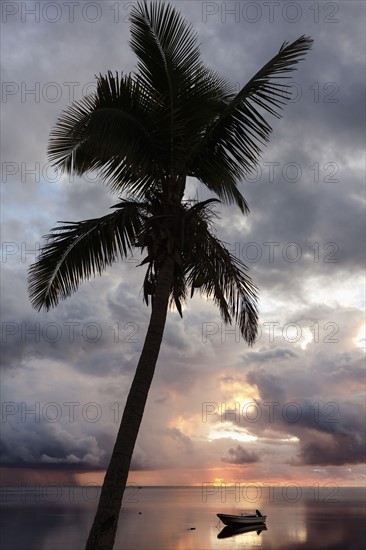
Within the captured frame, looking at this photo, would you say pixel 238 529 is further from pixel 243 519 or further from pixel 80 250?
pixel 80 250

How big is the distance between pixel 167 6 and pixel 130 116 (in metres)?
2.36

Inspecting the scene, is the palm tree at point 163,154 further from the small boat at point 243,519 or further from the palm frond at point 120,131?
the small boat at point 243,519

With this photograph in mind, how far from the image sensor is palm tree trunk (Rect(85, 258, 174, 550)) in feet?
28.7

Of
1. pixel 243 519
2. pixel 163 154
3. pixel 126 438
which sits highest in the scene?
pixel 163 154

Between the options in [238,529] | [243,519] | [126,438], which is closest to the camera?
[126,438]

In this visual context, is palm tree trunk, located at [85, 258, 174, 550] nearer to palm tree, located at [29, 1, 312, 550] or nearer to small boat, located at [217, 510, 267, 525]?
palm tree, located at [29, 1, 312, 550]

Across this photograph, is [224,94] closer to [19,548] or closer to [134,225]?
[134,225]

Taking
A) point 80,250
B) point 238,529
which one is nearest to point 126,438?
point 80,250

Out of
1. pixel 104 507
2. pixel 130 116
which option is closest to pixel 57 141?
pixel 130 116

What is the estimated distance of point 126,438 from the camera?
9305 millimetres

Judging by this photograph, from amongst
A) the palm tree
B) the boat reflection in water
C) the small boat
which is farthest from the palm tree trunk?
the boat reflection in water

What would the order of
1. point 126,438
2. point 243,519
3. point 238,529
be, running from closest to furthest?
1. point 126,438
2. point 243,519
3. point 238,529

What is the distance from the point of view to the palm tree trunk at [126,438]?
28.7ft

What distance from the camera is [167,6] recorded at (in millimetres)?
11477
